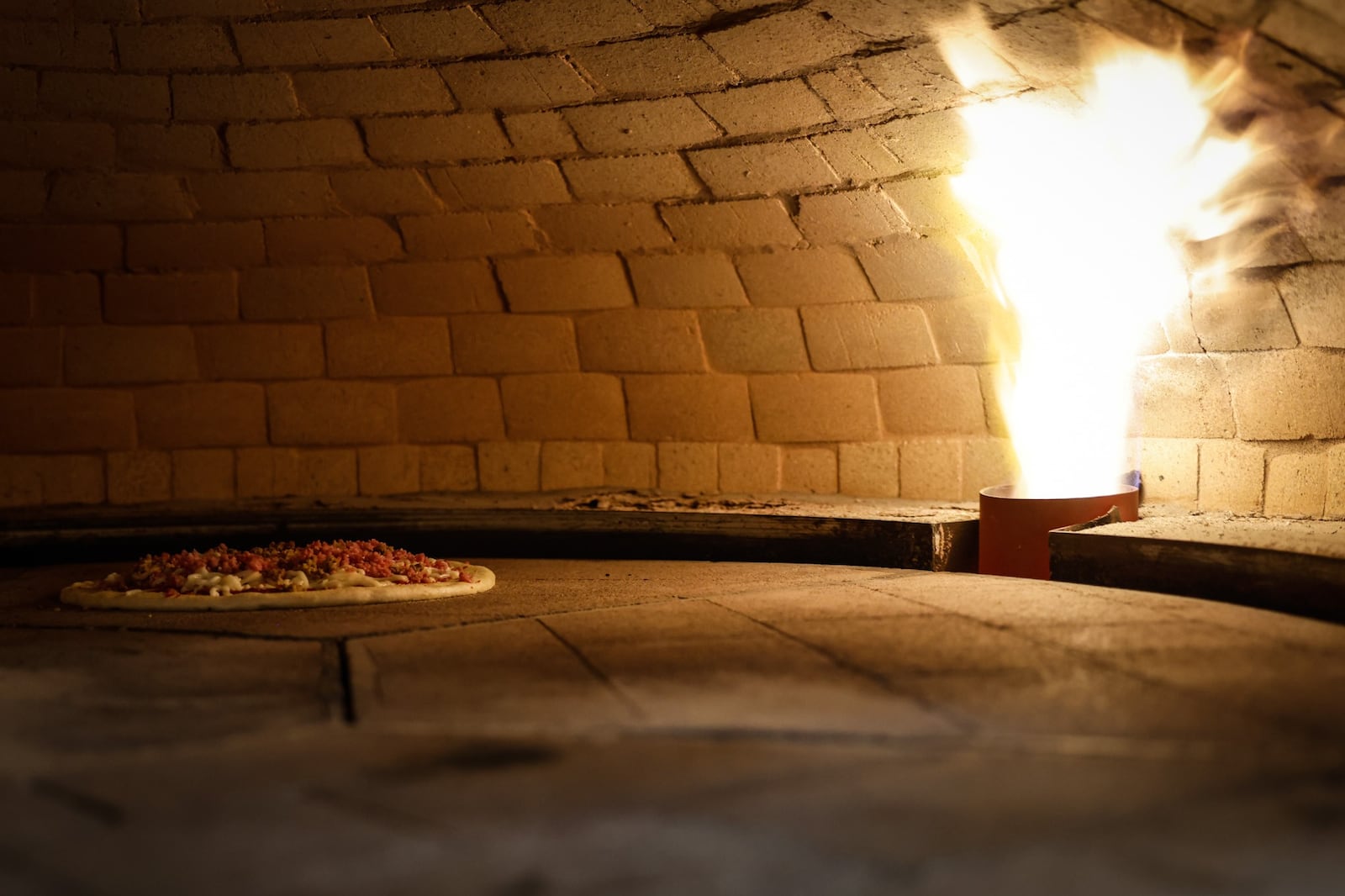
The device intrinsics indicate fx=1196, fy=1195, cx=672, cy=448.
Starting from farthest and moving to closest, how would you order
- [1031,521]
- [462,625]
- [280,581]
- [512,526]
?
1. [512,526]
2. [1031,521]
3. [280,581]
4. [462,625]

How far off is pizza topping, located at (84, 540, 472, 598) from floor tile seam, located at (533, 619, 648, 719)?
108 cm

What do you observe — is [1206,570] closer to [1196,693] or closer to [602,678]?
[1196,693]

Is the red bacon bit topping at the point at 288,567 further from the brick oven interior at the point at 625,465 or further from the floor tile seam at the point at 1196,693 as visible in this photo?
the floor tile seam at the point at 1196,693

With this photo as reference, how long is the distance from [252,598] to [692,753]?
2.41m

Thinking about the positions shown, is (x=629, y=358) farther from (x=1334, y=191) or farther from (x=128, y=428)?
(x=1334, y=191)

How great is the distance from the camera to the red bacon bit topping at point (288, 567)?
14.8ft

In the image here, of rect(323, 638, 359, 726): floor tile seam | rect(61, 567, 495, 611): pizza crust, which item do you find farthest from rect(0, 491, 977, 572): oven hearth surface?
rect(323, 638, 359, 726): floor tile seam

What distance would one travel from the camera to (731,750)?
2.48 m

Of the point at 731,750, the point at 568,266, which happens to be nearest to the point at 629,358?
the point at 568,266

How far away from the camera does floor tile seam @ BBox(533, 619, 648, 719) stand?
2766 millimetres

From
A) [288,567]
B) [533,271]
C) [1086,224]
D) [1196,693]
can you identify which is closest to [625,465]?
[533,271]

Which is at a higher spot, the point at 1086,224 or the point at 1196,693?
the point at 1086,224

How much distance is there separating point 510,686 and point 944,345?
358cm

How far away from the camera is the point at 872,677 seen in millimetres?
2984
